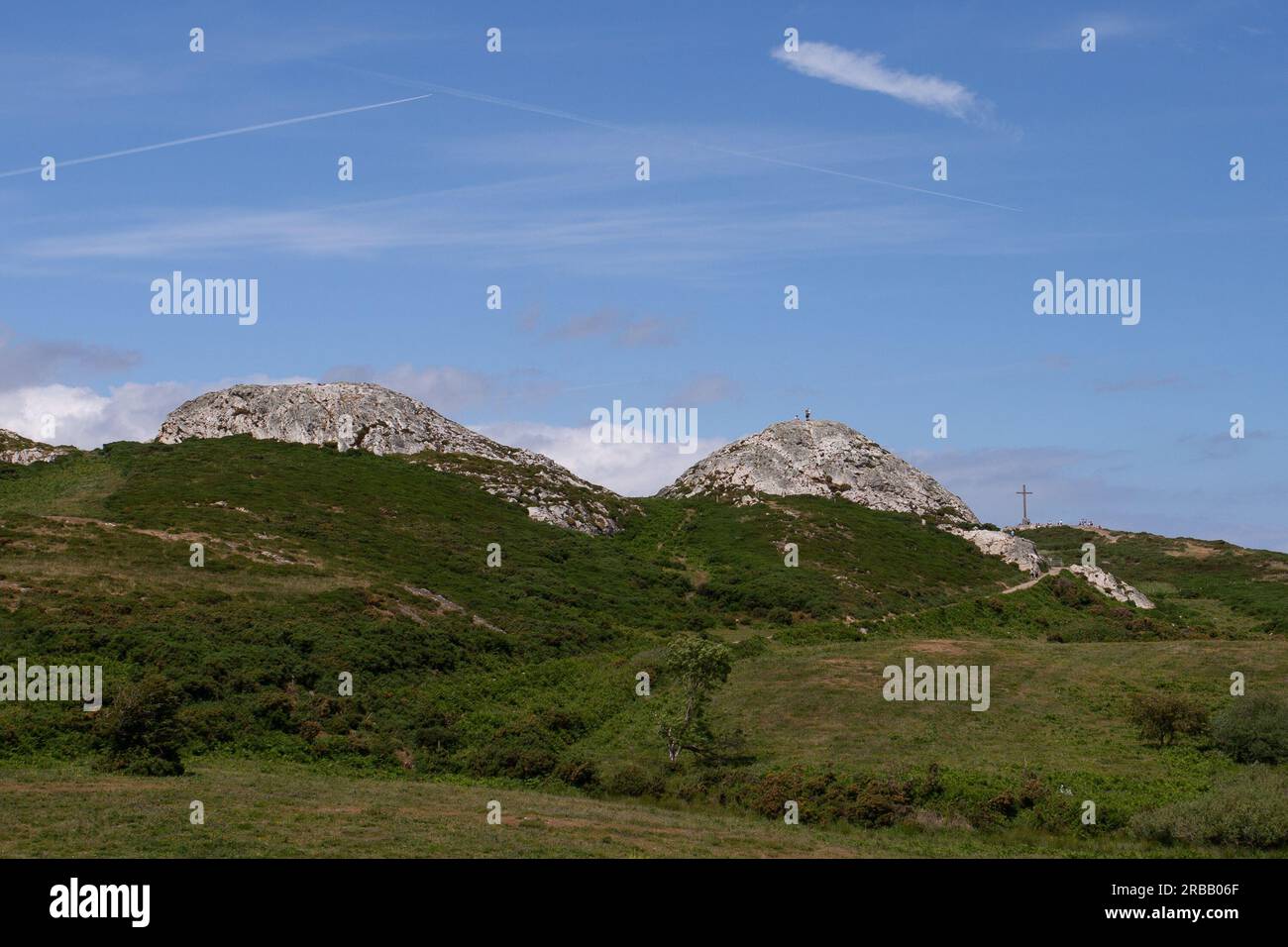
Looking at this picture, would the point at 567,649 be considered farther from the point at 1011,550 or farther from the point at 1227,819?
the point at 1011,550

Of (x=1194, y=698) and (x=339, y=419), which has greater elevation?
(x=339, y=419)

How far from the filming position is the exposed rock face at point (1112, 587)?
306ft

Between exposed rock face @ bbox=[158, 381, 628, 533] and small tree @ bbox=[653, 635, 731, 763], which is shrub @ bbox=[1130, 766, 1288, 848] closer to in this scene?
small tree @ bbox=[653, 635, 731, 763]

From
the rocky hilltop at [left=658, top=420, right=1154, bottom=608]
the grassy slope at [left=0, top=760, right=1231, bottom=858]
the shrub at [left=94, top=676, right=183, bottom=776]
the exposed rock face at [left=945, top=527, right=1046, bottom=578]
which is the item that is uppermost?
the rocky hilltop at [left=658, top=420, right=1154, bottom=608]

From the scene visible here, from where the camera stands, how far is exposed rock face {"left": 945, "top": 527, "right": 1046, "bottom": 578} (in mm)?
100600

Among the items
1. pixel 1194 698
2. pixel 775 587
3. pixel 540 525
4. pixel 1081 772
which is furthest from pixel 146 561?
pixel 1194 698

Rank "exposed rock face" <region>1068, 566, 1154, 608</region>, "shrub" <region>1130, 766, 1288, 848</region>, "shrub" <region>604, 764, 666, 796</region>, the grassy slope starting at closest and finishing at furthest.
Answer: the grassy slope
"shrub" <region>1130, 766, 1288, 848</region>
"shrub" <region>604, 764, 666, 796</region>
"exposed rock face" <region>1068, 566, 1154, 608</region>

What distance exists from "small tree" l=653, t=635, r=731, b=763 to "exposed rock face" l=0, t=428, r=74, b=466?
7202 cm

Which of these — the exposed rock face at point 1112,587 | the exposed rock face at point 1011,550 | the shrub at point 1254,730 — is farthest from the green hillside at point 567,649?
the exposed rock face at point 1011,550

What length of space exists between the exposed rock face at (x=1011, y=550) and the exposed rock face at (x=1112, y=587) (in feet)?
15.2

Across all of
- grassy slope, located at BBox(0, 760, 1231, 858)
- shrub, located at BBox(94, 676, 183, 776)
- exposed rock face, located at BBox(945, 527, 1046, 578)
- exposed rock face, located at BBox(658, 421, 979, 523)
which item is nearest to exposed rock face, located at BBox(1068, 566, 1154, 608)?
exposed rock face, located at BBox(945, 527, 1046, 578)
